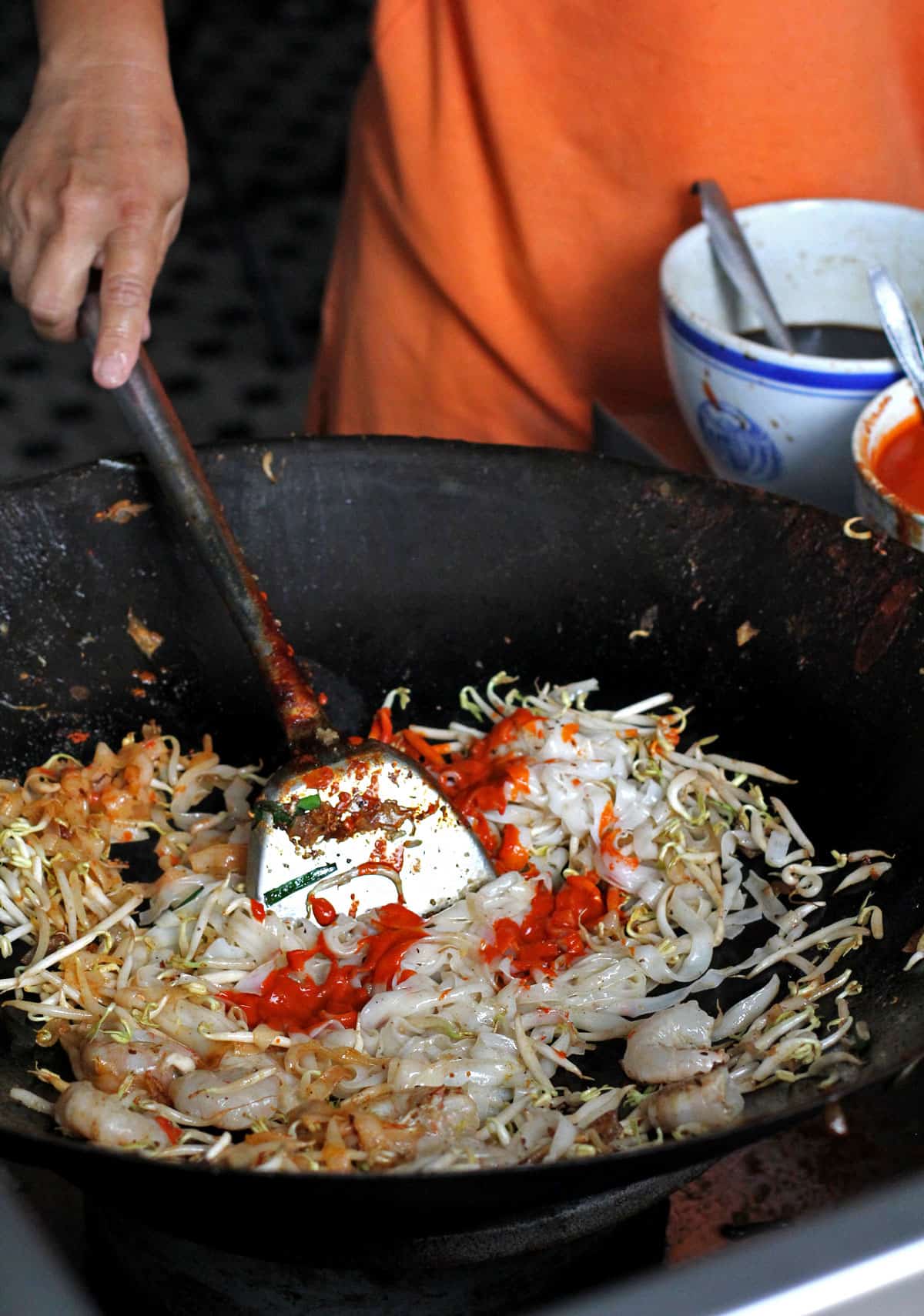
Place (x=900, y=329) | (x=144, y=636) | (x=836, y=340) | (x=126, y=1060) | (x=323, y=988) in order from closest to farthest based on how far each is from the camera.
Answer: (x=126, y=1060) → (x=323, y=988) → (x=900, y=329) → (x=144, y=636) → (x=836, y=340)

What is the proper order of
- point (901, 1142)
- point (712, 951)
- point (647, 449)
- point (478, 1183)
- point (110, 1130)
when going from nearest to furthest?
point (478, 1183), point (110, 1130), point (901, 1142), point (712, 951), point (647, 449)

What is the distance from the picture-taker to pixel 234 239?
4.42 m

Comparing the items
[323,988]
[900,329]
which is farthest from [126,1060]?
[900,329]

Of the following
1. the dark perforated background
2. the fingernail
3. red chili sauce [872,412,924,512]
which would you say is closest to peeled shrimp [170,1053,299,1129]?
the fingernail

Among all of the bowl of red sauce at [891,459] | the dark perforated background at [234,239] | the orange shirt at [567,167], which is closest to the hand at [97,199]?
the orange shirt at [567,167]

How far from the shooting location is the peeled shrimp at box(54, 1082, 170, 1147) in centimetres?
108

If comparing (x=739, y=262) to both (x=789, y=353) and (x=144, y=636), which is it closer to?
(x=789, y=353)

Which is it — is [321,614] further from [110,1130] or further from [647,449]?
[110,1130]

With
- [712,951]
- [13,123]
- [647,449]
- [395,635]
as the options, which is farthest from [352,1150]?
[13,123]

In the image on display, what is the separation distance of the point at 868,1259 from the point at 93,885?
0.96m

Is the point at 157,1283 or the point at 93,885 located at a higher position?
the point at 93,885

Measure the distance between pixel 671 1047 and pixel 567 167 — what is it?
1.15 metres

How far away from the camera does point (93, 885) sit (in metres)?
1.40

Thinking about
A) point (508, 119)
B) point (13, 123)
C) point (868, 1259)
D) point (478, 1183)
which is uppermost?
point (508, 119)
